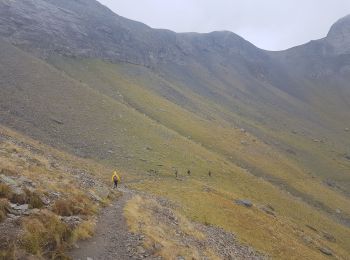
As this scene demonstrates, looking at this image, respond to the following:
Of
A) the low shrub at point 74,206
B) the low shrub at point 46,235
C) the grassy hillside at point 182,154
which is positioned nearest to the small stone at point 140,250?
the low shrub at point 46,235

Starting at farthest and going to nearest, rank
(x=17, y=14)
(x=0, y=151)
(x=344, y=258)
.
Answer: (x=17, y=14)
(x=344, y=258)
(x=0, y=151)

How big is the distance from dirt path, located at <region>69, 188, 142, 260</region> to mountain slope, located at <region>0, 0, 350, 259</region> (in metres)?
16.8

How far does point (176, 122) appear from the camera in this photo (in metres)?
95.9

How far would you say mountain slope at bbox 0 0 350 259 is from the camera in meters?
53.8

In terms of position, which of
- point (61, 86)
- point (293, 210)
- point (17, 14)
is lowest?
point (293, 210)

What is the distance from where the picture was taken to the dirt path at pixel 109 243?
16672 mm

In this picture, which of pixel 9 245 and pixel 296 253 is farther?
pixel 296 253

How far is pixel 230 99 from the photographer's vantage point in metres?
156

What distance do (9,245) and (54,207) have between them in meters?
5.12

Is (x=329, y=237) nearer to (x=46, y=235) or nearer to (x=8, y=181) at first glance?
(x=8, y=181)

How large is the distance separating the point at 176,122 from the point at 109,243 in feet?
256

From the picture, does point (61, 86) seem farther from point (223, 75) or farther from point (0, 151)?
point (223, 75)

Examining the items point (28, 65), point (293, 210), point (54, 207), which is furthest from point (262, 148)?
point (54, 207)

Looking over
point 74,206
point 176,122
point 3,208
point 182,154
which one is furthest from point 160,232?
point 176,122
